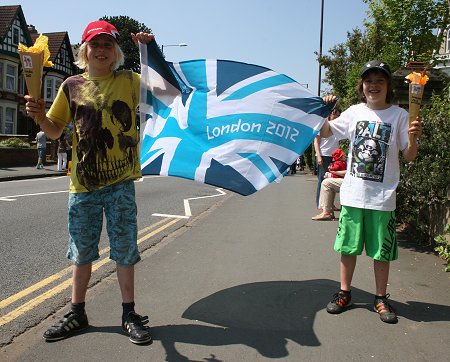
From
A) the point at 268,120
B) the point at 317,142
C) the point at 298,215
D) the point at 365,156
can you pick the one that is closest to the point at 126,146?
the point at 268,120

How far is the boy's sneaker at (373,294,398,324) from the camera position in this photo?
3.64 metres

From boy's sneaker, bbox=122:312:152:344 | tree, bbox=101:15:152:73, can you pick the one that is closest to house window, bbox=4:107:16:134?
tree, bbox=101:15:152:73

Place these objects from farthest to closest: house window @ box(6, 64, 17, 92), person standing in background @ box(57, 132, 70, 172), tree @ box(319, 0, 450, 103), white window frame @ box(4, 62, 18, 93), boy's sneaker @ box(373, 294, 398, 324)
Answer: house window @ box(6, 64, 17, 92) < white window frame @ box(4, 62, 18, 93) < person standing in background @ box(57, 132, 70, 172) < tree @ box(319, 0, 450, 103) < boy's sneaker @ box(373, 294, 398, 324)

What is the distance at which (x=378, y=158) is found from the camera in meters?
3.75

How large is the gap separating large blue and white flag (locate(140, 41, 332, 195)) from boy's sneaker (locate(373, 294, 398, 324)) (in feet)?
4.20

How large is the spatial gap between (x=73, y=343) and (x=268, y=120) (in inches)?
89.3

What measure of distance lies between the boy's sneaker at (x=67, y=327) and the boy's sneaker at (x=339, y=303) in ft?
6.18

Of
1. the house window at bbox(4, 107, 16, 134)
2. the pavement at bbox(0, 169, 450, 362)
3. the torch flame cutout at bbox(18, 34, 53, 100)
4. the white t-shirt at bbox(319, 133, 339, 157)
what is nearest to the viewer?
the torch flame cutout at bbox(18, 34, 53, 100)

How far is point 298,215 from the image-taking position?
905 cm

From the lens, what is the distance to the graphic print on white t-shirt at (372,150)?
3.75m

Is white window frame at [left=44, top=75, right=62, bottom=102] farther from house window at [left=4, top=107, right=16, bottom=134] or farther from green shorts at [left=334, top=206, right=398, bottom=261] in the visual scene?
green shorts at [left=334, top=206, right=398, bottom=261]

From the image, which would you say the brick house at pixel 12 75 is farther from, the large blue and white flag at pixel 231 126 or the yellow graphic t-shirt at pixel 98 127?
the yellow graphic t-shirt at pixel 98 127

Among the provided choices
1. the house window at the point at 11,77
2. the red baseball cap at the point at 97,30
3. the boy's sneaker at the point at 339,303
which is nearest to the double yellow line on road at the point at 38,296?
the red baseball cap at the point at 97,30

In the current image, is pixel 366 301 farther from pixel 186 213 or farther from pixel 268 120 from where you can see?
pixel 186 213
